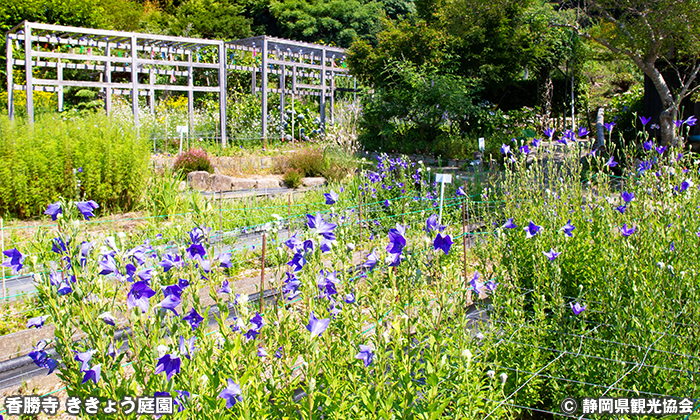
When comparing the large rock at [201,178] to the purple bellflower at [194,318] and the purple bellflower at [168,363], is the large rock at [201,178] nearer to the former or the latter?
the purple bellflower at [194,318]

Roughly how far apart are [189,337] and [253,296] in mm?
2061

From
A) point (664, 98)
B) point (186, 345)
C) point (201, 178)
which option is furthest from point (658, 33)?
point (186, 345)

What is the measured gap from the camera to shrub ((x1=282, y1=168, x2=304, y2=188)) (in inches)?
292

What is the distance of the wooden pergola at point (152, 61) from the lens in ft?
28.3

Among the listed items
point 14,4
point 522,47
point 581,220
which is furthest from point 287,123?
point 581,220

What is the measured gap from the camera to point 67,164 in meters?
5.17

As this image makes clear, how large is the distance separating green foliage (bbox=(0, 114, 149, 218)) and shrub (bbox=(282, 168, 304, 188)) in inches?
84.5

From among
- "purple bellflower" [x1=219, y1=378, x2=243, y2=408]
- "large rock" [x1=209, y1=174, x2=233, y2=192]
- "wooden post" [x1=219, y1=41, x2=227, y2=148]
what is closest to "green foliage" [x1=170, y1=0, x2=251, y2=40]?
"wooden post" [x1=219, y1=41, x2=227, y2=148]

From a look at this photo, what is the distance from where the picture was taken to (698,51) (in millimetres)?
7047

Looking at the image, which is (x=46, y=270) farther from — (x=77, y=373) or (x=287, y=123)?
(x=287, y=123)

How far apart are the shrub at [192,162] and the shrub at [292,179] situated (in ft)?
3.80

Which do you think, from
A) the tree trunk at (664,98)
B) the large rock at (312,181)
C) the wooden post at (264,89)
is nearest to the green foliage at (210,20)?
the wooden post at (264,89)

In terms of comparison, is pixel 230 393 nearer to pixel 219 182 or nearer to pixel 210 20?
pixel 219 182

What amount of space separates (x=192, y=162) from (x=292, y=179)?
4.86 ft
